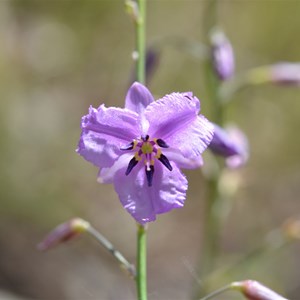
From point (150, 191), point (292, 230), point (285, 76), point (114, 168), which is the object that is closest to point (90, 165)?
point (285, 76)

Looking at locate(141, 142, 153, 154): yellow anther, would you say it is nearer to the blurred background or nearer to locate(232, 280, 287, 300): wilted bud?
locate(232, 280, 287, 300): wilted bud

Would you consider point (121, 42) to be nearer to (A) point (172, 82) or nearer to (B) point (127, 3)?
(A) point (172, 82)

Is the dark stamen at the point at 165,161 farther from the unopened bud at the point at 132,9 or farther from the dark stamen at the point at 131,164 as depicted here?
the unopened bud at the point at 132,9

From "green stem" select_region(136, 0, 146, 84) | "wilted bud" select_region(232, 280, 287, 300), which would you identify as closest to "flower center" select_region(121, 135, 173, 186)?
"green stem" select_region(136, 0, 146, 84)

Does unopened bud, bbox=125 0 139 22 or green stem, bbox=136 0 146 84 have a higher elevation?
unopened bud, bbox=125 0 139 22

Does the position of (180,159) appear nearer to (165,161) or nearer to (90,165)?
(165,161)

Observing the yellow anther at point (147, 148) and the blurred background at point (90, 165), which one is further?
the blurred background at point (90, 165)

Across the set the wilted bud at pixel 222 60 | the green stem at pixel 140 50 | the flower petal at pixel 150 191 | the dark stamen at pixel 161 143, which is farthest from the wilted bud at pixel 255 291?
the wilted bud at pixel 222 60
